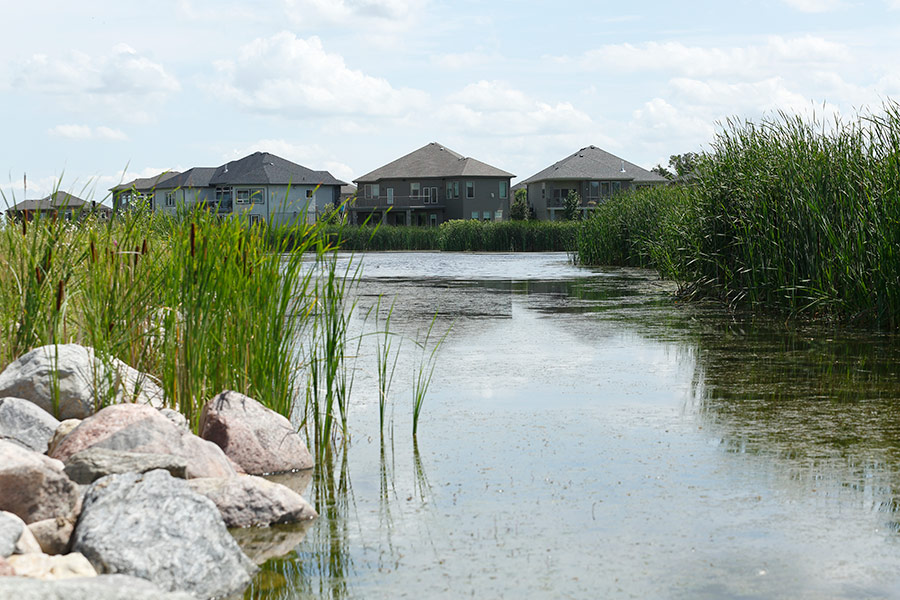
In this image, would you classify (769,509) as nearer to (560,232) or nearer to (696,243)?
(696,243)

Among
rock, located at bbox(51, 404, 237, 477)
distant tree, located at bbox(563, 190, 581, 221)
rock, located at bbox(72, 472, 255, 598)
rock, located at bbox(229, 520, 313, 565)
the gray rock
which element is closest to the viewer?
the gray rock

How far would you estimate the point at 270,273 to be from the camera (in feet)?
22.3

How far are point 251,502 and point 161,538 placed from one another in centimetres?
90

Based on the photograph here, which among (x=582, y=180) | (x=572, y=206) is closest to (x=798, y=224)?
(x=572, y=206)

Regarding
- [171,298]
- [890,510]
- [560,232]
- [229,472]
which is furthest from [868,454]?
[560,232]

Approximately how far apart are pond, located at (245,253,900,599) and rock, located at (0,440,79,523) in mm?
1058

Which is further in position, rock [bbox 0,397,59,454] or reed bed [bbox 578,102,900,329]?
reed bed [bbox 578,102,900,329]

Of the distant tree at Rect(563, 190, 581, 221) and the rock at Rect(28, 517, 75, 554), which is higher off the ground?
the distant tree at Rect(563, 190, 581, 221)

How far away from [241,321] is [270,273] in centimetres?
39

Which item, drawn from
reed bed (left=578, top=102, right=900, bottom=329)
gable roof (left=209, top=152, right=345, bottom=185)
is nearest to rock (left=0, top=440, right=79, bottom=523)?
reed bed (left=578, top=102, right=900, bottom=329)

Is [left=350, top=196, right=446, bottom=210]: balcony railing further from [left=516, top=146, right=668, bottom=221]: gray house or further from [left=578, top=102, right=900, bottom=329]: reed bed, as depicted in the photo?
[left=578, top=102, right=900, bottom=329]: reed bed

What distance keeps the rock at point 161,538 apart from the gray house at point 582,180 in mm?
71945

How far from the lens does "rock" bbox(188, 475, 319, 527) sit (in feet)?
16.6

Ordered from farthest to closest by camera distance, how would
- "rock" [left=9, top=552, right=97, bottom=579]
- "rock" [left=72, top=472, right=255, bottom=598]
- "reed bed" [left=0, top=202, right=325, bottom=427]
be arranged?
"reed bed" [left=0, top=202, right=325, bottom=427] → "rock" [left=72, top=472, right=255, bottom=598] → "rock" [left=9, top=552, right=97, bottom=579]
